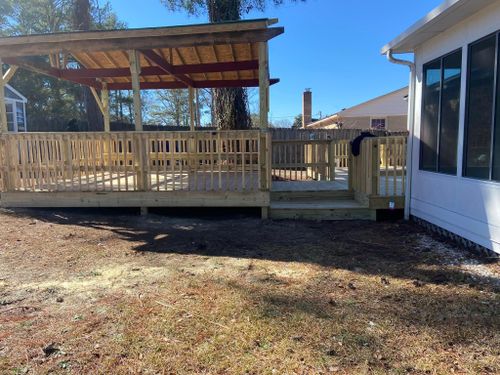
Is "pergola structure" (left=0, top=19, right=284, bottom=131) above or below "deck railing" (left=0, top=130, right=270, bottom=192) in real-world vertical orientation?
above

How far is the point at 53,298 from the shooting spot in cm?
332

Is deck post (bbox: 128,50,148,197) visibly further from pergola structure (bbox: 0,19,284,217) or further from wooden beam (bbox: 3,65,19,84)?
wooden beam (bbox: 3,65,19,84)

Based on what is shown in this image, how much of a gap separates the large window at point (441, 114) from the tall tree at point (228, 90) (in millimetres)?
6122

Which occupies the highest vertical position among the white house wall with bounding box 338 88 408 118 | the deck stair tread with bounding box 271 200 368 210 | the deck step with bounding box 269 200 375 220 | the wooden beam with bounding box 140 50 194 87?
the white house wall with bounding box 338 88 408 118

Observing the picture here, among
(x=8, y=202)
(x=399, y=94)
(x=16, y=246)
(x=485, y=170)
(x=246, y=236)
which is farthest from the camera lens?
(x=399, y=94)

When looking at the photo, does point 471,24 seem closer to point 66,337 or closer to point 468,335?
point 468,335

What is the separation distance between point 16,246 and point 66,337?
119 inches

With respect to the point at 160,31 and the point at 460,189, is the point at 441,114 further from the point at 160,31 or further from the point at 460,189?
the point at 160,31

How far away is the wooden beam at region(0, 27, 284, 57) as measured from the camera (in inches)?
241

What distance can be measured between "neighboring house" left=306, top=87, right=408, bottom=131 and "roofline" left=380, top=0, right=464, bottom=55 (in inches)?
771

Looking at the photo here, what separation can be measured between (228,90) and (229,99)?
30cm

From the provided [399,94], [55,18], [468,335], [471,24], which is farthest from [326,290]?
[399,94]

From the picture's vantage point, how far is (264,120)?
20.9 feet

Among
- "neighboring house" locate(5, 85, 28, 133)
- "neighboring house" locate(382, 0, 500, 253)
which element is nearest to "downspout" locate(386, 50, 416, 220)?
"neighboring house" locate(382, 0, 500, 253)
